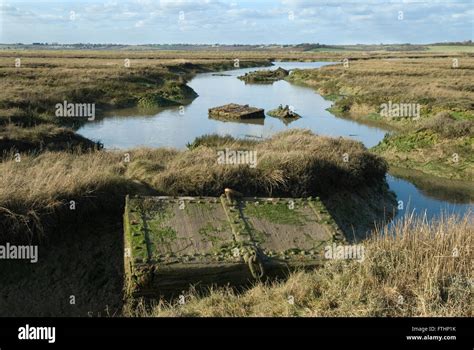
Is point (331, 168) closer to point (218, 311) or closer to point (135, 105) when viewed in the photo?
point (218, 311)

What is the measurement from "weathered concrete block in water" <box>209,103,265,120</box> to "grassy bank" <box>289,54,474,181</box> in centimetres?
789

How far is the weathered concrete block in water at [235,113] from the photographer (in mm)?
34578

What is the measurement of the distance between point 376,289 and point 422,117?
28.2 m

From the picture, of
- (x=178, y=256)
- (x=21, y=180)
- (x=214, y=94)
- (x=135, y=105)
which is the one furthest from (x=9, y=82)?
(x=178, y=256)

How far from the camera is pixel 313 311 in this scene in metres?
5.61

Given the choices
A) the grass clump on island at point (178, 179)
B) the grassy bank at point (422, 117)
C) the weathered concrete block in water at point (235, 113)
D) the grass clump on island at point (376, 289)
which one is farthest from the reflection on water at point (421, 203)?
the weathered concrete block in water at point (235, 113)

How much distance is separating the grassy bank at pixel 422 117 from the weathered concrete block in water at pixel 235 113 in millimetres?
7891

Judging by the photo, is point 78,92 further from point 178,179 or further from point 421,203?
point 178,179

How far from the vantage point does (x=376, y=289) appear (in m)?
5.90

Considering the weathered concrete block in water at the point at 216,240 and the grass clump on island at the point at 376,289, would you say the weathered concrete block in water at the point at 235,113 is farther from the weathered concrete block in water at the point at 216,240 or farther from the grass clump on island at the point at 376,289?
the grass clump on island at the point at 376,289

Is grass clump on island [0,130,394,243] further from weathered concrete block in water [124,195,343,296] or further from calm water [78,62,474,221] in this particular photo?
calm water [78,62,474,221]

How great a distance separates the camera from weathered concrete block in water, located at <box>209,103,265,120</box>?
34.6m

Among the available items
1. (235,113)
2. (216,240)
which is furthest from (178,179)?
(235,113)
